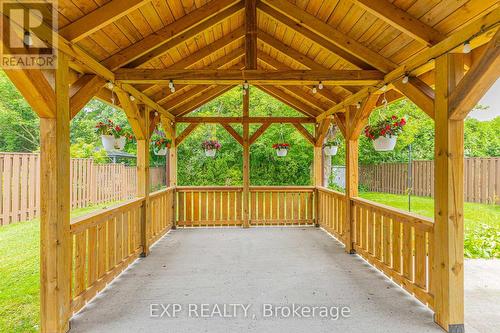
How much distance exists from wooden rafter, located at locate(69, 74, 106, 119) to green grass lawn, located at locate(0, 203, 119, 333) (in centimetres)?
187

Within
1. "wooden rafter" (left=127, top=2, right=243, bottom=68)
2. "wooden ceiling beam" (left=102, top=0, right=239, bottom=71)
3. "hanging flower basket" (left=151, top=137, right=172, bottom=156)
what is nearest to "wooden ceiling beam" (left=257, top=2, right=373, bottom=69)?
"wooden ceiling beam" (left=102, top=0, right=239, bottom=71)

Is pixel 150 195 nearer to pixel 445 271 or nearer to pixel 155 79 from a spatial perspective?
pixel 155 79

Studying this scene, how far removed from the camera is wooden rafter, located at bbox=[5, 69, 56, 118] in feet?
6.70

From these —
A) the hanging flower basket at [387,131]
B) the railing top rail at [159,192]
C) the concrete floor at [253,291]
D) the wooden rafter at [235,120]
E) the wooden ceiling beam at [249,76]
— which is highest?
the wooden ceiling beam at [249,76]

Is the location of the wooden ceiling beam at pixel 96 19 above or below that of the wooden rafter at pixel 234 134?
above

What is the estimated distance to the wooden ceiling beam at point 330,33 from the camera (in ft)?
11.3

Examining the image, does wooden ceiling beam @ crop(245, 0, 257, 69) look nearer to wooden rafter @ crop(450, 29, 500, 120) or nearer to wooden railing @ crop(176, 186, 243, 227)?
wooden rafter @ crop(450, 29, 500, 120)

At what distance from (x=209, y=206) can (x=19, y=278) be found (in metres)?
3.71

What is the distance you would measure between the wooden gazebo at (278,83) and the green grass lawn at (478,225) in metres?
1.96

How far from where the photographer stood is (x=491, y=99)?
28.7 feet

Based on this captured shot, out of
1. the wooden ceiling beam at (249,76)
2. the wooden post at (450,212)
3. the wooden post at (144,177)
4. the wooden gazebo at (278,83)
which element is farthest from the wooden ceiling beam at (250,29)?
the wooden post at (450,212)

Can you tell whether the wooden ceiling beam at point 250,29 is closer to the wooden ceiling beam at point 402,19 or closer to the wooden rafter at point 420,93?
the wooden ceiling beam at point 402,19

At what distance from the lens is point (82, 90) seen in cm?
294

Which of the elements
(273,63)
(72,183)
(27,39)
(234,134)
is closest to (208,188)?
(234,134)
